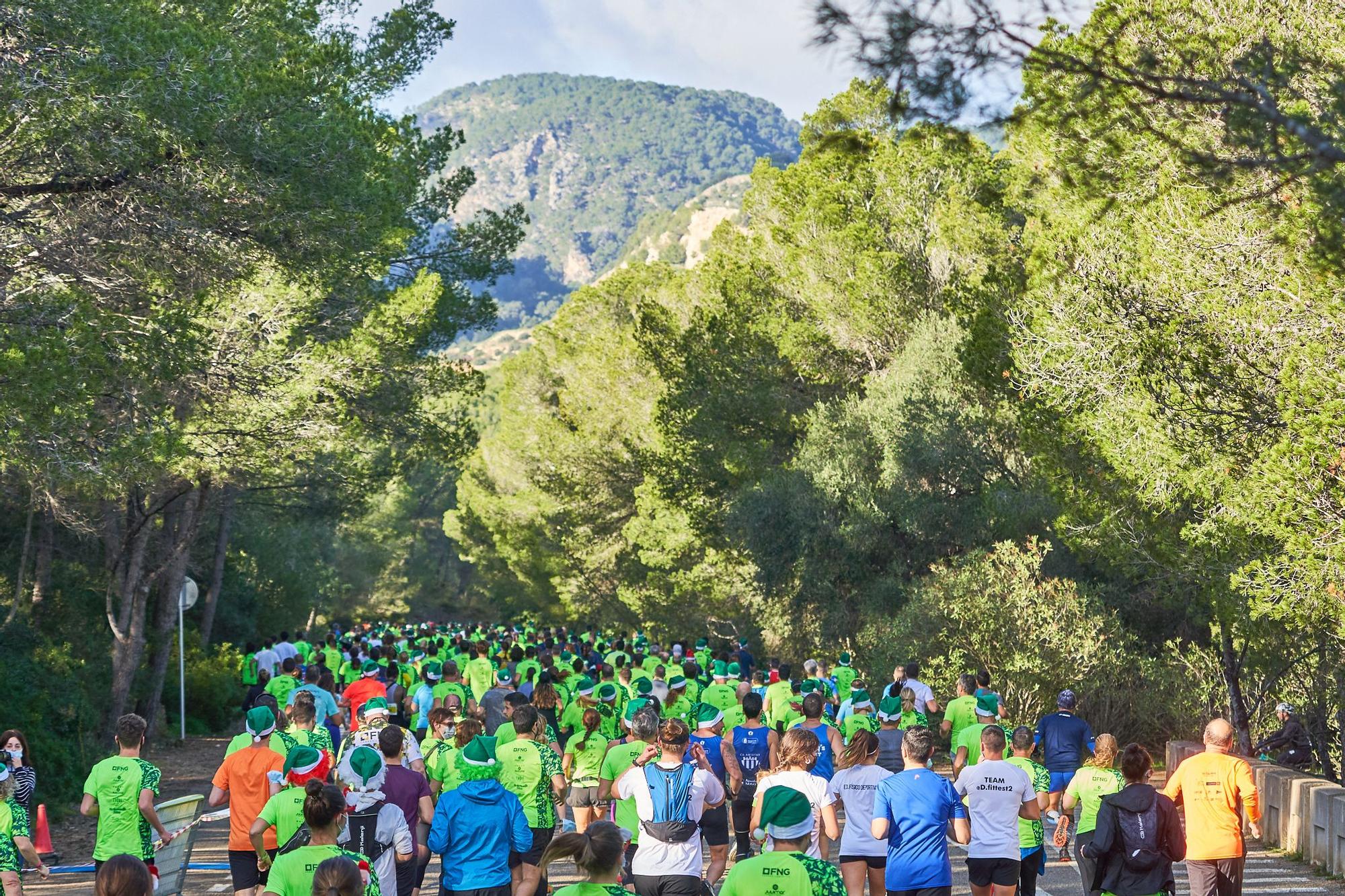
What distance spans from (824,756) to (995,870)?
2.12 metres

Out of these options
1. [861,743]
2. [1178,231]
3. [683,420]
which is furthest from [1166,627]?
[861,743]

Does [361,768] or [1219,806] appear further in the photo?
[1219,806]

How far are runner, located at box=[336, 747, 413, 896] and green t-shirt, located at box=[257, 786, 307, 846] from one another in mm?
286

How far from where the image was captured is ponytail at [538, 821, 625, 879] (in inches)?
208

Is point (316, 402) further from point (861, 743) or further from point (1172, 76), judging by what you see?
point (1172, 76)

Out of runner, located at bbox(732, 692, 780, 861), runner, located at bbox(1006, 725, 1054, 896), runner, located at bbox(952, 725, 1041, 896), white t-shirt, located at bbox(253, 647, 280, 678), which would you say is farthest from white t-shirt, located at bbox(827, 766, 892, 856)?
white t-shirt, located at bbox(253, 647, 280, 678)

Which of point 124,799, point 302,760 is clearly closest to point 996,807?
point 302,760

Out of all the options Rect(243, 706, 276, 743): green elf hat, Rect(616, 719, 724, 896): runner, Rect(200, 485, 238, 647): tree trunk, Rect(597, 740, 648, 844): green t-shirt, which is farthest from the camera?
Rect(200, 485, 238, 647): tree trunk

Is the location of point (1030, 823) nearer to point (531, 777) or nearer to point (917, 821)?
point (917, 821)

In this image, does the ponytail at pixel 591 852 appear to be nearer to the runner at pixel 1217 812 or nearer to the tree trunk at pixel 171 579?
the runner at pixel 1217 812

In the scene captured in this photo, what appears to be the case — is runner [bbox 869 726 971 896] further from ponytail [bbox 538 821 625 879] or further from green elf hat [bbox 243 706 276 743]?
green elf hat [bbox 243 706 276 743]

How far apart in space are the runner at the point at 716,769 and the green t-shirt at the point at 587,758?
2.97ft

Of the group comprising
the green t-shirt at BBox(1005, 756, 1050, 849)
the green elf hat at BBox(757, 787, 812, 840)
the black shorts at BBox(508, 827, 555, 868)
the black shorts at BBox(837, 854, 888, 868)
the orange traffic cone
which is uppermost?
the green elf hat at BBox(757, 787, 812, 840)

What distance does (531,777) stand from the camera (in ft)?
30.8
